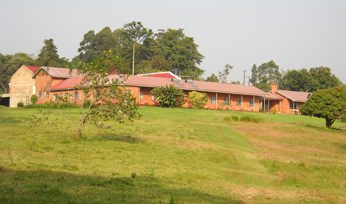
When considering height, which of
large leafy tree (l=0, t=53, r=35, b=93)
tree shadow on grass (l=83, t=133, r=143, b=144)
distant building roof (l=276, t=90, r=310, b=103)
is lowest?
tree shadow on grass (l=83, t=133, r=143, b=144)

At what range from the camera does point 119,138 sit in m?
24.5

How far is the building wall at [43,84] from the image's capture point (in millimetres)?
61969

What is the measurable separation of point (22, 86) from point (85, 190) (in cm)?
6106

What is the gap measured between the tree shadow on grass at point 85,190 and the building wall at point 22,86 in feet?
182

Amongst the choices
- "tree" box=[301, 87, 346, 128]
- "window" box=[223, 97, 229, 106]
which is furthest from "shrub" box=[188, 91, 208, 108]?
"tree" box=[301, 87, 346, 128]

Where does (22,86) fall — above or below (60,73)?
below

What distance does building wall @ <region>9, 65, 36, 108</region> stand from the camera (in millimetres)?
67312

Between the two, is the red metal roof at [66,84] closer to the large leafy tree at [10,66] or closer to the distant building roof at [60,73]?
the distant building roof at [60,73]

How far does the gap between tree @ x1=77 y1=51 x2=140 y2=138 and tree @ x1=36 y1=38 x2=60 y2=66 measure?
216 feet

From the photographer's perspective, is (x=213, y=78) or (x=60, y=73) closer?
(x=60, y=73)

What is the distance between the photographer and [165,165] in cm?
1812

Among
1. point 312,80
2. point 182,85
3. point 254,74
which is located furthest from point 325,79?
point 254,74

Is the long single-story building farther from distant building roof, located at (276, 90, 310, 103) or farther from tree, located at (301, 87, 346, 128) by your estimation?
tree, located at (301, 87, 346, 128)

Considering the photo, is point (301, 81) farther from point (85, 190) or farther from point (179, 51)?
point (85, 190)
